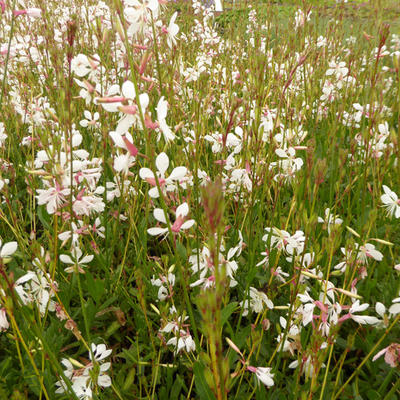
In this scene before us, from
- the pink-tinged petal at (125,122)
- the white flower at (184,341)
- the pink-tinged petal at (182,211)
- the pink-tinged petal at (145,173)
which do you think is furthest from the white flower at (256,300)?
the pink-tinged petal at (125,122)

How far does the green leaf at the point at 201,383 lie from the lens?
1.05 m

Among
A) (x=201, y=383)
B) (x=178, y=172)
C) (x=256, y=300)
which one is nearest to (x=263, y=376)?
(x=201, y=383)

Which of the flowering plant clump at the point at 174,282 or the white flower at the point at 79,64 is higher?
the white flower at the point at 79,64

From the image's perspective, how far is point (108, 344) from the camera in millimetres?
1442

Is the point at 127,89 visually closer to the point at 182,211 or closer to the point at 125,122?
the point at 125,122

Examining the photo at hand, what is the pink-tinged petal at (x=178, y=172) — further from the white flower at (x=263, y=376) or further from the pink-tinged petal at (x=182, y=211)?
A: the white flower at (x=263, y=376)

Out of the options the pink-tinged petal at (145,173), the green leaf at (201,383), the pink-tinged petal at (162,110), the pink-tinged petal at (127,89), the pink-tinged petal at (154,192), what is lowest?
the green leaf at (201,383)

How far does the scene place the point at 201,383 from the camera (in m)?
1.07

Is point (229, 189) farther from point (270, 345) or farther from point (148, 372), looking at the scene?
point (148, 372)

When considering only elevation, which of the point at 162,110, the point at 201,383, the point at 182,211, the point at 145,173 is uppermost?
the point at 162,110

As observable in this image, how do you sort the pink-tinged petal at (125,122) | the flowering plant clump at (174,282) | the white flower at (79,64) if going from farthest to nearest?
the white flower at (79,64)
the flowering plant clump at (174,282)
the pink-tinged petal at (125,122)

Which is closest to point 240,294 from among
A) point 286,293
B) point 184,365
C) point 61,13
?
point 286,293

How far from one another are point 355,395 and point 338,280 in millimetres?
590

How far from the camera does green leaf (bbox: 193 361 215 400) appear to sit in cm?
105
